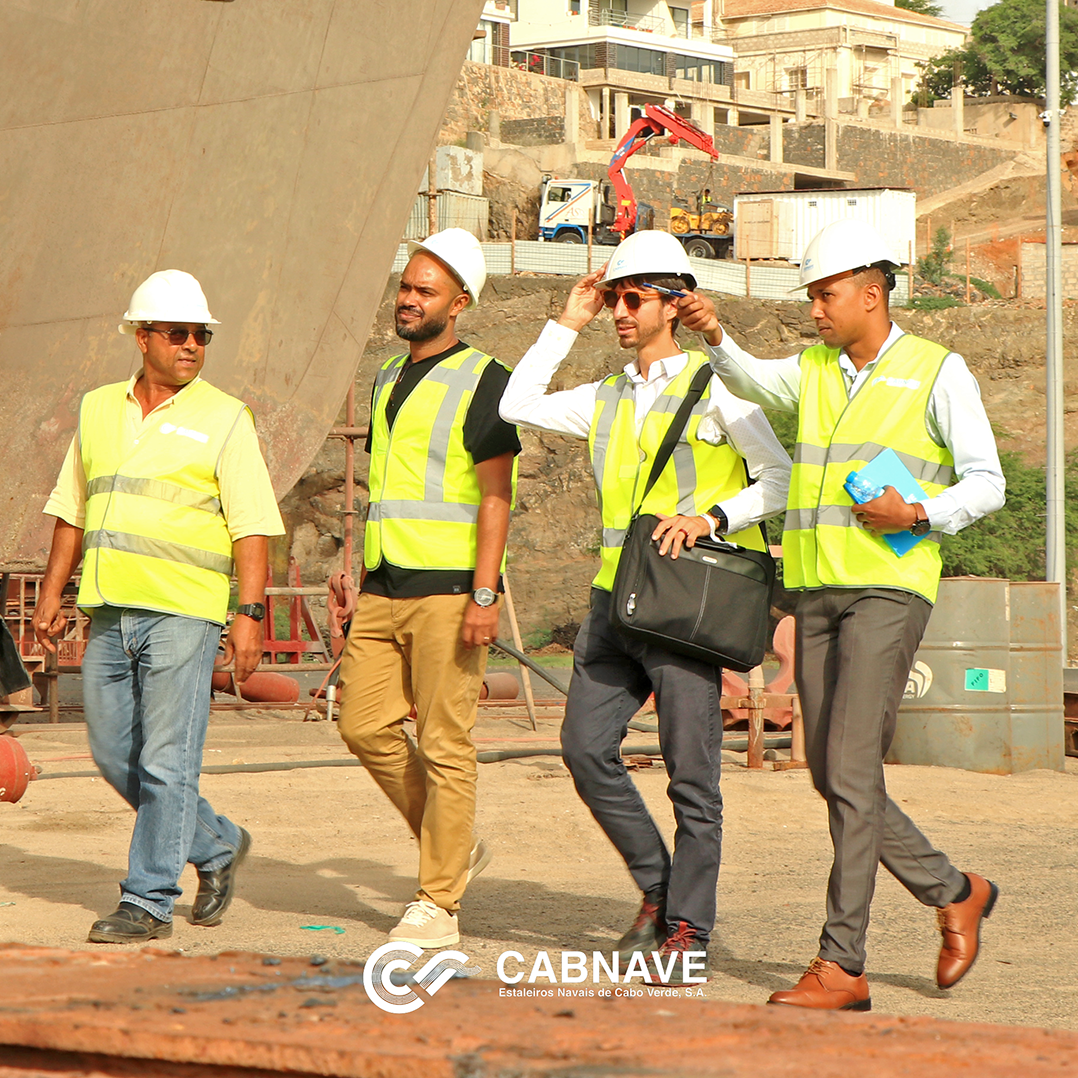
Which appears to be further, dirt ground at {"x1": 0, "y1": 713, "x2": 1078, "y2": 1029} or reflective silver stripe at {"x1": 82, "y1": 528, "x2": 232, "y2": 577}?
reflective silver stripe at {"x1": 82, "y1": 528, "x2": 232, "y2": 577}

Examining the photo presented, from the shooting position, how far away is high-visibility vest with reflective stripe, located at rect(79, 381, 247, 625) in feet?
14.9

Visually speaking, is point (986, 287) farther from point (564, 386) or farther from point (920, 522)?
point (920, 522)

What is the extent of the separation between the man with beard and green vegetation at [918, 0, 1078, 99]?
6882 centimetres

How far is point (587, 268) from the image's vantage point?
37.4m

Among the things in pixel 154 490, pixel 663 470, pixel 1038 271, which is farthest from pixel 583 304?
pixel 1038 271

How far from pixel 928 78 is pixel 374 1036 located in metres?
76.0

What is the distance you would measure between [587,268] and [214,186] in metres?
27.4

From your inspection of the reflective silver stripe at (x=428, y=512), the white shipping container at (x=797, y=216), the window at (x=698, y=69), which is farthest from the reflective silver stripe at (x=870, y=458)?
the window at (x=698, y=69)

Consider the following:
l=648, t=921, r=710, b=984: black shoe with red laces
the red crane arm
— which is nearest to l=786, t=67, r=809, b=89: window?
the red crane arm

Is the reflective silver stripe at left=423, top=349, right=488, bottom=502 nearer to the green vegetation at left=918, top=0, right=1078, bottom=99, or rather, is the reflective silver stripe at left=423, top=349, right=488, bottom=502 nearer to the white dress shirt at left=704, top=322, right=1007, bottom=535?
the white dress shirt at left=704, top=322, right=1007, bottom=535

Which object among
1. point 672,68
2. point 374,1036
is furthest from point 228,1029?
point 672,68

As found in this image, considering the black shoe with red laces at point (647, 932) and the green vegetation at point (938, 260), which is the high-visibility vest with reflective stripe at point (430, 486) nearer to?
the black shoe with red laces at point (647, 932)

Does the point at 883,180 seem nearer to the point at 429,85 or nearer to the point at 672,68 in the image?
the point at 672,68

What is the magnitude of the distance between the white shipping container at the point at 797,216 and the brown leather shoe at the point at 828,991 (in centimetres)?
4486
